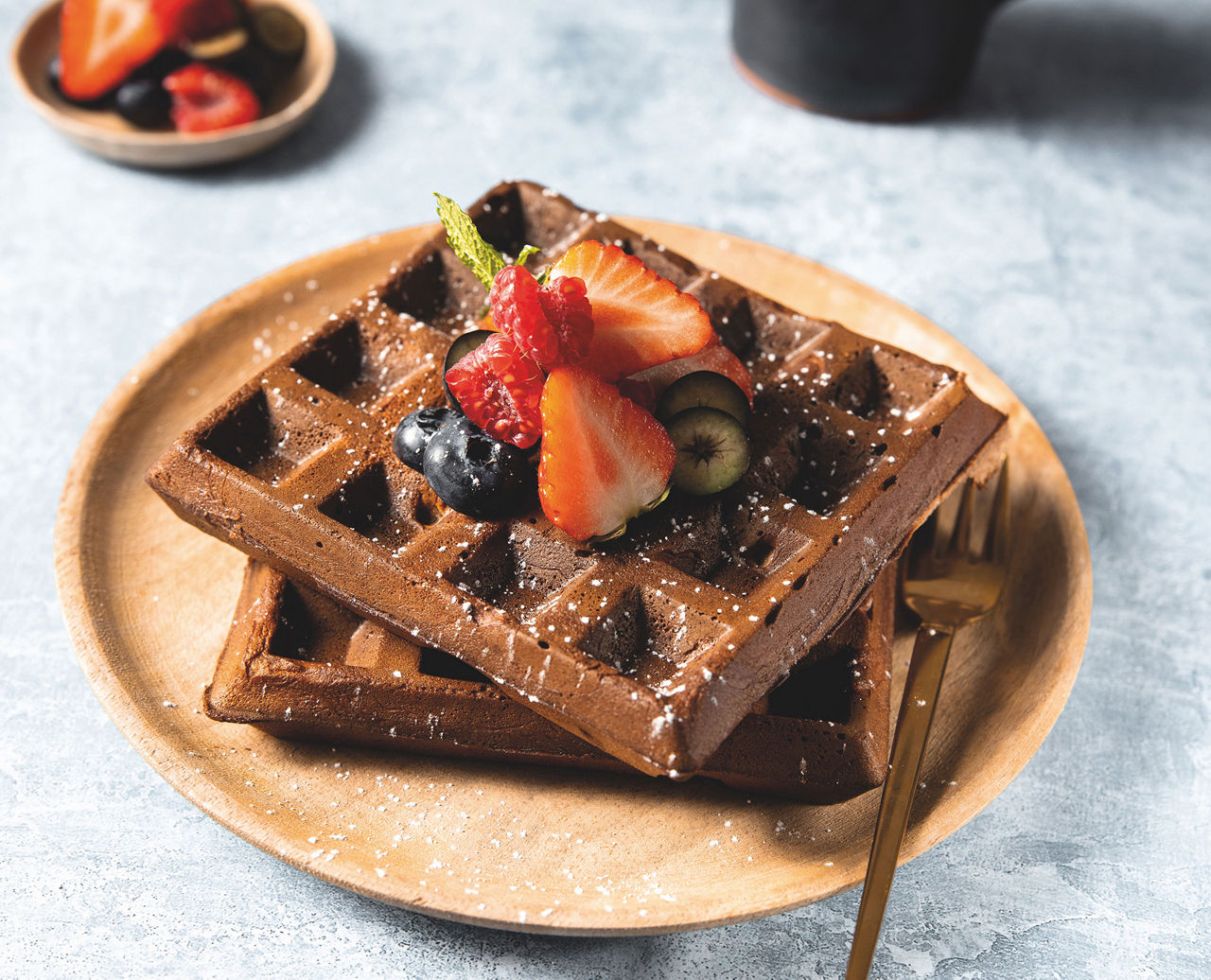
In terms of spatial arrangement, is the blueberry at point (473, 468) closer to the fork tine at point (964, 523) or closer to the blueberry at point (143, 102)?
the fork tine at point (964, 523)

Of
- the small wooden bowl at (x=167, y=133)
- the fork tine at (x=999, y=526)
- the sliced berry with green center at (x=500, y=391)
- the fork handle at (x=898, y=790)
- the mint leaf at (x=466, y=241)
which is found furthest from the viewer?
the small wooden bowl at (x=167, y=133)

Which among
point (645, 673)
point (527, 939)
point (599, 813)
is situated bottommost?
point (527, 939)

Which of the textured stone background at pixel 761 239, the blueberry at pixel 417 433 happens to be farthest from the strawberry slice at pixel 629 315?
the textured stone background at pixel 761 239

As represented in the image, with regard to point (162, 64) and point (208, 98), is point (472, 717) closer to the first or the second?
point (208, 98)

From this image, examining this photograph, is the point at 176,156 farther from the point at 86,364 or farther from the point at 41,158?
the point at 86,364

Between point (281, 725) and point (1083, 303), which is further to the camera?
point (1083, 303)

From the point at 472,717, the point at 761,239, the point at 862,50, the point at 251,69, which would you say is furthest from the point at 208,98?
the point at 472,717

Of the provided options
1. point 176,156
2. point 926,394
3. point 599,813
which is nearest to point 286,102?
point 176,156
